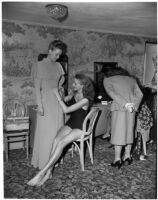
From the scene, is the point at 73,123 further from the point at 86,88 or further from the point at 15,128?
the point at 15,128

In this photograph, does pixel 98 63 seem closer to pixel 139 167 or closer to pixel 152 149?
pixel 152 149

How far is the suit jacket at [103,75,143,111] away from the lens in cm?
308

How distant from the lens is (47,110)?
2.91 m

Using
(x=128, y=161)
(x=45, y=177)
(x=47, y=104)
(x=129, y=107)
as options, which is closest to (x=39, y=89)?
(x=47, y=104)

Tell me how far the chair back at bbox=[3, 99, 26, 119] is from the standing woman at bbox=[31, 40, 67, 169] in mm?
912

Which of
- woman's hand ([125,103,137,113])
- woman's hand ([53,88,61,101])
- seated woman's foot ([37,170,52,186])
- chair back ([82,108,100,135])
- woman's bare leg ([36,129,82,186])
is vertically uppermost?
woman's hand ([53,88,61,101])

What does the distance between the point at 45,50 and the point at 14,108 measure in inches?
47.0

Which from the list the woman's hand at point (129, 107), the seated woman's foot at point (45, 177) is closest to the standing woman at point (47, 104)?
the seated woman's foot at point (45, 177)

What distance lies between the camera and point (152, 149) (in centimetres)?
392

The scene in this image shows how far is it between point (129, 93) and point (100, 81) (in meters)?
1.71

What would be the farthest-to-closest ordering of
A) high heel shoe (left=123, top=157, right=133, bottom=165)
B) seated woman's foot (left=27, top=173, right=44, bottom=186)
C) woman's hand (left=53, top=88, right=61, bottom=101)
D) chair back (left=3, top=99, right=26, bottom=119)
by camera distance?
1. chair back (left=3, top=99, right=26, bottom=119)
2. high heel shoe (left=123, top=157, right=133, bottom=165)
3. woman's hand (left=53, top=88, right=61, bottom=101)
4. seated woman's foot (left=27, top=173, right=44, bottom=186)

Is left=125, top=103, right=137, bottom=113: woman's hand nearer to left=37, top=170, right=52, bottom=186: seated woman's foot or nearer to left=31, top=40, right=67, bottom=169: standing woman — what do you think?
left=31, top=40, right=67, bottom=169: standing woman

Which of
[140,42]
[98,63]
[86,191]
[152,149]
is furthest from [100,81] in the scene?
→ [86,191]

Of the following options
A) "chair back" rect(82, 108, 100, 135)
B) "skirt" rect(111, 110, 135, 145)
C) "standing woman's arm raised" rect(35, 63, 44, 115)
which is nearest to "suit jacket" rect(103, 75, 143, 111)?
"skirt" rect(111, 110, 135, 145)
